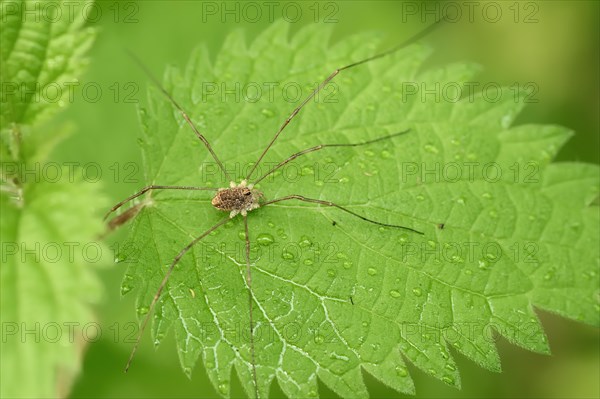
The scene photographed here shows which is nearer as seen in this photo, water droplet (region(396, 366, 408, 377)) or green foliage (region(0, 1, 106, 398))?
green foliage (region(0, 1, 106, 398))

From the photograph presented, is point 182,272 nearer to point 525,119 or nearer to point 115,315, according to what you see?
point 115,315

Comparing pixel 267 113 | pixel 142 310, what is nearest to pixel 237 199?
pixel 267 113

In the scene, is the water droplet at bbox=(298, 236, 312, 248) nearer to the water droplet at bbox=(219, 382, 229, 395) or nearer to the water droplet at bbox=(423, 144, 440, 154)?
the water droplet at bbox=(219, 382, 229, 395)

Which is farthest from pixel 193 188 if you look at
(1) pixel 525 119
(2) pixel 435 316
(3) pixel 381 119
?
(1) pixel 525 119

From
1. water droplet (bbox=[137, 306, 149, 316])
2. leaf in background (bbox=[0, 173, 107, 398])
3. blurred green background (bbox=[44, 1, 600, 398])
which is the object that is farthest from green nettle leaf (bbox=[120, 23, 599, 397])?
blurred green background (bbox=[44, 1, 600, 398])

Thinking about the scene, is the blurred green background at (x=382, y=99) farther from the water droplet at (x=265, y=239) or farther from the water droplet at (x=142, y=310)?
the water droplet at (x=265, y=239)

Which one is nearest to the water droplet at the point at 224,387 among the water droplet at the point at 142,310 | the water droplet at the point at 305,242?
the water droplet at the point at 142,310
